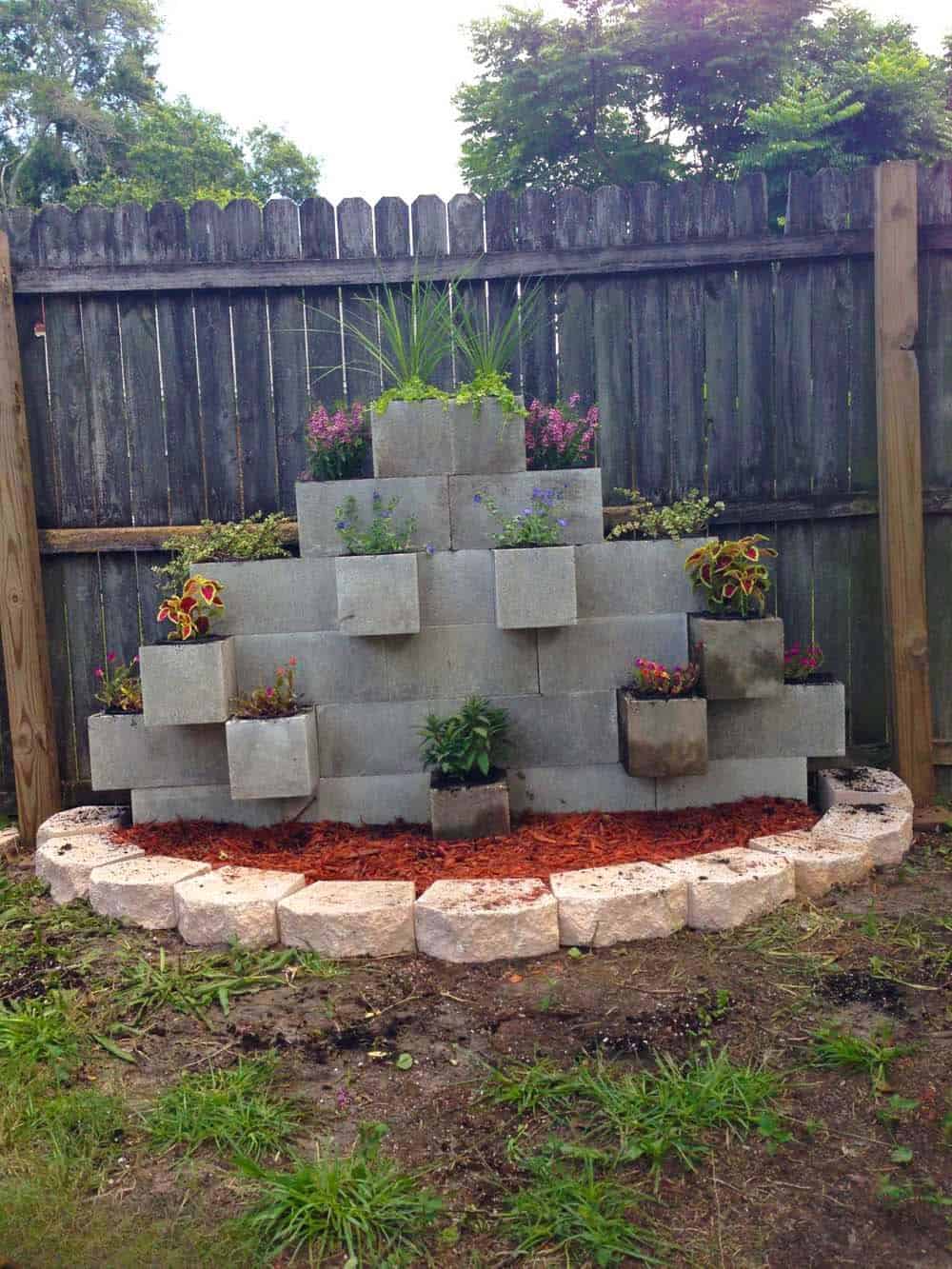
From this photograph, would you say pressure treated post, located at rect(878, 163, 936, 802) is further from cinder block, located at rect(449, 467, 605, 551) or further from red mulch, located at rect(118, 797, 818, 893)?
cinder block, located at rect(449, 467, 605, 551)

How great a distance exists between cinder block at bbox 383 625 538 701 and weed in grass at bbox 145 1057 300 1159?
→ 2.03 metres

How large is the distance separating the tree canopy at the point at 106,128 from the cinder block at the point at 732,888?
27.4 meters

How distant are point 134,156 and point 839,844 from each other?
111ft

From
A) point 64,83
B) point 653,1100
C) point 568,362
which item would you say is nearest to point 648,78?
point 64,83

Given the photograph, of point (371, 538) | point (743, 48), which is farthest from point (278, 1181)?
point (743, 48)

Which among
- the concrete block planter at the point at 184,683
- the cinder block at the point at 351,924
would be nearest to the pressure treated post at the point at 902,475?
the cinder block at the point at 351,924

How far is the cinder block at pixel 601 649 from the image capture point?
4551 millimetres

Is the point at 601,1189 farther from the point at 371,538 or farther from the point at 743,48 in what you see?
the point at 743,48

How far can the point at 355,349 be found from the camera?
5.07 metres

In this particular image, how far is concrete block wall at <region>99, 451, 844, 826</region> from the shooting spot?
453 cm

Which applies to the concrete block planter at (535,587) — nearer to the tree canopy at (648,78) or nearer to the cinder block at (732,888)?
the cinder block at (732,888)

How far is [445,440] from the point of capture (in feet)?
14.8

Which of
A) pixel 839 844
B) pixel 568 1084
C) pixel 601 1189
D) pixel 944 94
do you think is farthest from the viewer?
pixel 944 94

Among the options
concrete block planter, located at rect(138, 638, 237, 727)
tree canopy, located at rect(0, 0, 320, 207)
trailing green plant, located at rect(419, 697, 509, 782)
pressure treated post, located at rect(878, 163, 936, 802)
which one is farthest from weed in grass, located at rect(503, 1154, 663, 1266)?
tree canopy, located at rect(0, 0, 320, 207)
